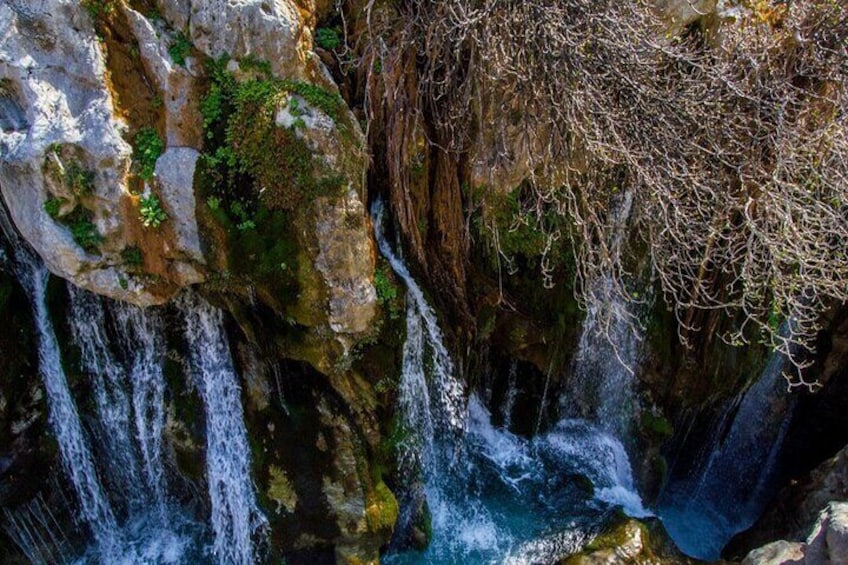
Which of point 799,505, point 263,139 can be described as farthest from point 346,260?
point 799,505

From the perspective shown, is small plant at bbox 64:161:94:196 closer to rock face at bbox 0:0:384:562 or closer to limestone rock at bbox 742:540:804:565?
rock face at bbox 0:0:384:562

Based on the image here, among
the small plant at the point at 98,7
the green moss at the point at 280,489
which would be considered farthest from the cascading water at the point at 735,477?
the small plant at the point at 98,7

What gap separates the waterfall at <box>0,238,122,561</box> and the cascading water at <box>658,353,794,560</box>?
19.8 ft

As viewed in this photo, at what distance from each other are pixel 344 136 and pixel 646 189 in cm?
252

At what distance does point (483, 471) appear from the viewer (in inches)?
259

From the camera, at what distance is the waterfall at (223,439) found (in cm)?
520

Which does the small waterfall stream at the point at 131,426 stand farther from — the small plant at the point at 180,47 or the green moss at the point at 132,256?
the small plant at the point at 180,47

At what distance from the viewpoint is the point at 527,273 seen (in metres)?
6.11

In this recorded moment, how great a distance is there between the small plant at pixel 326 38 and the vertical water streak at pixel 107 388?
273 centimetres

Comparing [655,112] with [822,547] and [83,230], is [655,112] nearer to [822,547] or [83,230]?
[822,547]

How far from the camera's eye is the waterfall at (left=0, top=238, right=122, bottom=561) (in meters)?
5.07

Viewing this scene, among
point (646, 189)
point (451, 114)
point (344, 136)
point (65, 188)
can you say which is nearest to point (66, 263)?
point (65, 188)

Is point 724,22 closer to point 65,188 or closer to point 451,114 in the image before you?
point 451,114

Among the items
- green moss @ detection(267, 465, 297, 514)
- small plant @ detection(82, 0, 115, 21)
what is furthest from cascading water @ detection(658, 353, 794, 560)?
small plant @ detection(82, 0, 115, 21)
